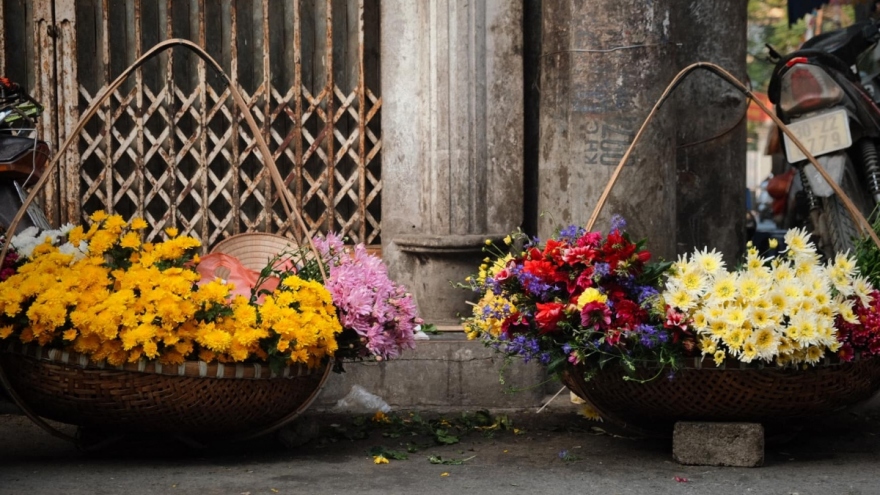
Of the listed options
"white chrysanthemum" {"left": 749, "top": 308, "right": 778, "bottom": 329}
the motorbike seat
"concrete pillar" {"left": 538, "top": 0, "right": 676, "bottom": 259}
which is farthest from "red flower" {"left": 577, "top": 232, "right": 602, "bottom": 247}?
the motorbike seat

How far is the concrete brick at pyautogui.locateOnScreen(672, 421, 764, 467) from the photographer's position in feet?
A: 16.0

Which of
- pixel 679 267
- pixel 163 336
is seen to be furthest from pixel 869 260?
pixel 163 336

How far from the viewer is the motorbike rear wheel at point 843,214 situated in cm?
698

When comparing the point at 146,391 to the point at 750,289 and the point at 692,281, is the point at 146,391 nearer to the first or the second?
the point at 692,281

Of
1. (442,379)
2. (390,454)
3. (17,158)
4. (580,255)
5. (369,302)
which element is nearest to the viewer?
(580,255)

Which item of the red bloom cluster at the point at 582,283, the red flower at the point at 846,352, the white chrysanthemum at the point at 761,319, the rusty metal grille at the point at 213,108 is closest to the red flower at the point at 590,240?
the red bloom cluster at the point at 582,283

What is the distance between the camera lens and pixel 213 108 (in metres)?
6.96

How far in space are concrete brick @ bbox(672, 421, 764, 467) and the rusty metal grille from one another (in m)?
2.65

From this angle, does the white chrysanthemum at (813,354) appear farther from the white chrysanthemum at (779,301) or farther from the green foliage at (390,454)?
the green foliage at (390,454)

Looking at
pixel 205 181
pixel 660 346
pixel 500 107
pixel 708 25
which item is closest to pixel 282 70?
pixel 205 181

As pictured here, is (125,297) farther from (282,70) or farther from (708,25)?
(708,25)

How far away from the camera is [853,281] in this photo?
4898 millimetres

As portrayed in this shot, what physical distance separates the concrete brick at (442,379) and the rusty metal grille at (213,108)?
0.93 m

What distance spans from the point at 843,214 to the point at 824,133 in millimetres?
477
